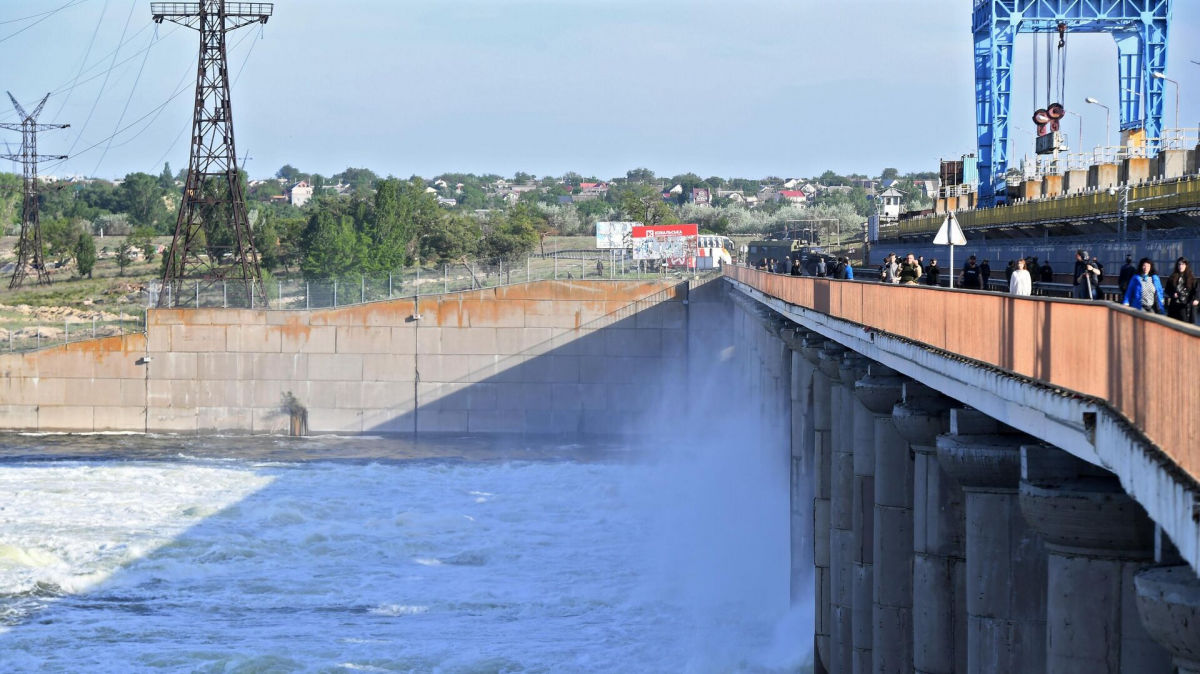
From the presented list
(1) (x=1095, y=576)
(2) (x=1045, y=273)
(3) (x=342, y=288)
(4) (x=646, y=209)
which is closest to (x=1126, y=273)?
(1) (x=1095, y=576)

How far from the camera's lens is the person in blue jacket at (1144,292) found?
49.3ft

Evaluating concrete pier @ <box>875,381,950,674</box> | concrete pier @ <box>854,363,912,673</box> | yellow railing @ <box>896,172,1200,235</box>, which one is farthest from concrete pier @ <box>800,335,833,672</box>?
yellow railing @ <box>896,172,1200,235</box>

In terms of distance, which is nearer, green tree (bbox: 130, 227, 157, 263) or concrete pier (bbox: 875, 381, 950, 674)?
concrete pier (bbox: 875, 381, 950, 674)

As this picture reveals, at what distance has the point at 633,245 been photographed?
7681cm

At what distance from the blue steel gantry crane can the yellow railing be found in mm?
5235

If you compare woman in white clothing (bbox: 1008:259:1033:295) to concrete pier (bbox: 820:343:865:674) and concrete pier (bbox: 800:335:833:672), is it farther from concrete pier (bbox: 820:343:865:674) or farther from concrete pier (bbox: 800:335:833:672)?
concrete pier (bbox: 800:335:833:672)

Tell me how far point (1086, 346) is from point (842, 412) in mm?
13488

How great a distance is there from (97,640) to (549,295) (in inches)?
1362

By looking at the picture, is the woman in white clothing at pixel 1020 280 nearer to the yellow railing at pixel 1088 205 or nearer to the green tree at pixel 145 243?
the yellow railing at pixel 1088 205

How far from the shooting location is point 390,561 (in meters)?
36.2

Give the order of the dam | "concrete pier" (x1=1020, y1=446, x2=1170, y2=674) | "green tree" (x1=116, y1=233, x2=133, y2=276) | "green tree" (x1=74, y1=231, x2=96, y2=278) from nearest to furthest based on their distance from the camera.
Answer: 1. the dam
2. "concrete pier" (x1=1020, y1=446, x2=1170, y2=674)
3. "green tree" (x1=74, y1=231, x2=96, y2=278)
4. "green tree" (x1=116, y1=233, x2=133, y2=276)

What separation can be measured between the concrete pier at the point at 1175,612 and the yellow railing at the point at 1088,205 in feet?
71.2

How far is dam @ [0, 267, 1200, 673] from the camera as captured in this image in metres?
9.61

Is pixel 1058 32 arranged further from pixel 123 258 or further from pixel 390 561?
pixel 123 258
